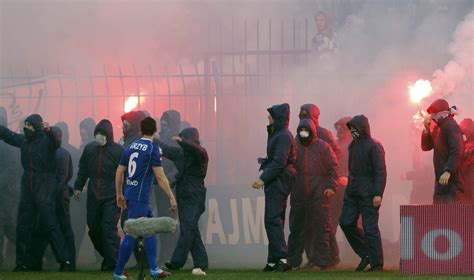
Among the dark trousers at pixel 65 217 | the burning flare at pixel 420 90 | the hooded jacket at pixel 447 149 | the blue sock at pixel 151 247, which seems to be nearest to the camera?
the blue sock at pixel 151 247

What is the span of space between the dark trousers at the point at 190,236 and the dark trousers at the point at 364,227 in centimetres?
170

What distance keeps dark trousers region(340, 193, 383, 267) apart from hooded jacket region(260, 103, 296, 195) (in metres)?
0.75

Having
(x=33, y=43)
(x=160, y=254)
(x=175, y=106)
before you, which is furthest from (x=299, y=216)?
(x=33, y=43)

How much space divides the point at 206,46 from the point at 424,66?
3.20m

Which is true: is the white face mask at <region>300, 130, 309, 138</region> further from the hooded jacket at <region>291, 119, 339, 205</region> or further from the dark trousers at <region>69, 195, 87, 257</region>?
the dark trousers at <region>69, 195, 87, 257</region>

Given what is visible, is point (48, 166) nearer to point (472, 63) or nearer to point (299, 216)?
point (299, 216)

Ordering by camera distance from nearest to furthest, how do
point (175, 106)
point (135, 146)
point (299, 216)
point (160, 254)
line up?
point (135, 146), point (299, 216), point (160, 254), point (175, 106)

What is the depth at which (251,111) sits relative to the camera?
1958cm

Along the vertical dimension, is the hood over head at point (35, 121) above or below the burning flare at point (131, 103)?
below

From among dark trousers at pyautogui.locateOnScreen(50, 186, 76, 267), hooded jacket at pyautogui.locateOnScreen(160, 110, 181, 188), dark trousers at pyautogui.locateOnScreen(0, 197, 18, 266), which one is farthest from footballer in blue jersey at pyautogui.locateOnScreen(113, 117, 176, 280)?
dark trousers at pyautogui.locateOnScreen(0, 197, 18, 266)

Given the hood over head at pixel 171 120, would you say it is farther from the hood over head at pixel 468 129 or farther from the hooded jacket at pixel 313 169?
the hood over head at pixel 468 129

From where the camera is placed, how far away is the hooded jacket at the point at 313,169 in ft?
53.7

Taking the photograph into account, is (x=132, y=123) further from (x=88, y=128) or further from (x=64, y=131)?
(x=64, y=131)

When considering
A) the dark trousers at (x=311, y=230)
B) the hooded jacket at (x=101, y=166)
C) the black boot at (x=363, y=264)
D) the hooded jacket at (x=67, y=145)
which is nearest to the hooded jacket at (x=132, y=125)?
the hooded jacket at (x=101, y=166)
